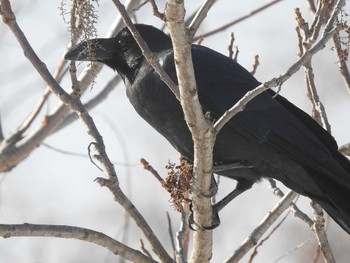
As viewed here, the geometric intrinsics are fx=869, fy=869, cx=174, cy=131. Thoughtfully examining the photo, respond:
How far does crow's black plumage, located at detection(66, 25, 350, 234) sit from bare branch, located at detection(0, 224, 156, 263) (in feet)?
2.69

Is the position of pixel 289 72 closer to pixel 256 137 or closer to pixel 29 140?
pixel 256 137

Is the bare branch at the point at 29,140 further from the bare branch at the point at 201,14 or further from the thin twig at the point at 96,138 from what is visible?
the bare branch at the point at 201,14

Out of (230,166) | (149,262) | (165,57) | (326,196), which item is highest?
(165,57)

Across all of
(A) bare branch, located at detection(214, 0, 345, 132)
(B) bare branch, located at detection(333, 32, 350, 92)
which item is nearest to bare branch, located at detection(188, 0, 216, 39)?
(A) bare branch, located at detection(214, 0, 345, 132)

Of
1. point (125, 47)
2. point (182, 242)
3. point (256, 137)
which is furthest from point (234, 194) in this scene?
point (125, 47)

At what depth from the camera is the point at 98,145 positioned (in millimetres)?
3855

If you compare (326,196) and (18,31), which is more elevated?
(18,31)

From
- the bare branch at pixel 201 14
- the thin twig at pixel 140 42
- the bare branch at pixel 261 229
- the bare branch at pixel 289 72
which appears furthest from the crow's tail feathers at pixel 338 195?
the bare branch at pixel 201 14

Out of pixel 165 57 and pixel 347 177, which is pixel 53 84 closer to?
pixel 165 57

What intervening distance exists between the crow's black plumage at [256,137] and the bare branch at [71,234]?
820mm

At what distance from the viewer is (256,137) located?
425 centimetres

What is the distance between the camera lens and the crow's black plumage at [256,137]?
4141 millimetres

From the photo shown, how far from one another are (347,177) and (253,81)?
80cm

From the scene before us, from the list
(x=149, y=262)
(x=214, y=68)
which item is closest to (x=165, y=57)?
(x=214, y=68)
